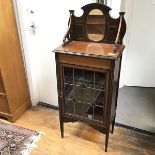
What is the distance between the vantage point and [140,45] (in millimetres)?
2479

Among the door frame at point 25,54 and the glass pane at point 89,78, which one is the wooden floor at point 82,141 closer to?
the door frame at point 25,54

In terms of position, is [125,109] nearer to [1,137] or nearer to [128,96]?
[128,96]

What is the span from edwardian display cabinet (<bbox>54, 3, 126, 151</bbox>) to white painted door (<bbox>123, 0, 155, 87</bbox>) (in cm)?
100

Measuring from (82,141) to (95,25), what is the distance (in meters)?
1.07

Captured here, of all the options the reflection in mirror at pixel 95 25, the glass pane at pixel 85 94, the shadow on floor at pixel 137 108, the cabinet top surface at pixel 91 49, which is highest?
the reflection in mirror at pixel 95 25

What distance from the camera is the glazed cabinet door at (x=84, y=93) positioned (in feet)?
4.77

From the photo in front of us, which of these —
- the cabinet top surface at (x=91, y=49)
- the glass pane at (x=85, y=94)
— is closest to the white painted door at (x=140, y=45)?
the cabinet top surface at (x=91, y=49)

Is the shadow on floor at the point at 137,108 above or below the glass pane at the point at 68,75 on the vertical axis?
below

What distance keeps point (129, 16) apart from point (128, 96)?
3.36 feet

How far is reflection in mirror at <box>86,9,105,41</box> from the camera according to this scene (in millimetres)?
1499

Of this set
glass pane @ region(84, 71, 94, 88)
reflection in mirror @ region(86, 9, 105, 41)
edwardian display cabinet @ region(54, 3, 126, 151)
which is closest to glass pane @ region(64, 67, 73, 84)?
edwardian display cabinet @ region(54, 3, 126, 151)

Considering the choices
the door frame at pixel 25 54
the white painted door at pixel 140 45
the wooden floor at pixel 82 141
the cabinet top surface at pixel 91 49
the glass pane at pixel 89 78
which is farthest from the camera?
the white painted door at pixel 140 45

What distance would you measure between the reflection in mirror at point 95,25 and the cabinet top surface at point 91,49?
0.07 meters

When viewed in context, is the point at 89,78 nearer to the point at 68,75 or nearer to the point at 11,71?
the point at 68,75
